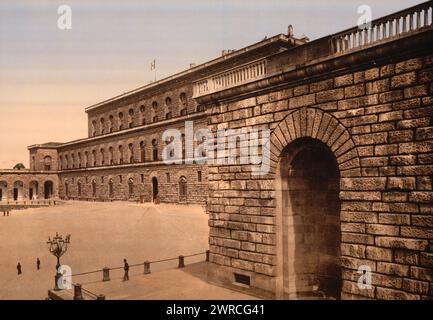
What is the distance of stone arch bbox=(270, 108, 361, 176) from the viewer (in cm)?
932

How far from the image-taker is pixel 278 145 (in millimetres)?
11180

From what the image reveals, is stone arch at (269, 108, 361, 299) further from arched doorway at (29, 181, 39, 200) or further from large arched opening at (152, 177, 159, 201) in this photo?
arched doorway at (29, 181, 39, 200)

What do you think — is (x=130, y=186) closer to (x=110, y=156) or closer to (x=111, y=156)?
(x=111, y=156)

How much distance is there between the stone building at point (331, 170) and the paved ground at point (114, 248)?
2149 millimetres

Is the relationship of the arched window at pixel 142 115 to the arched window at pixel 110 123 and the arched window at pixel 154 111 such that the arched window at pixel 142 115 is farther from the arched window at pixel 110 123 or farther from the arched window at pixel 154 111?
the arched window at pixel 110 123

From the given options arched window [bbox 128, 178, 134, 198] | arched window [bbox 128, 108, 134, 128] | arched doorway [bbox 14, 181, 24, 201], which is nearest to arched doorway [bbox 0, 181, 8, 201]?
arched doorway [bbox 14, 181, 24, 201]

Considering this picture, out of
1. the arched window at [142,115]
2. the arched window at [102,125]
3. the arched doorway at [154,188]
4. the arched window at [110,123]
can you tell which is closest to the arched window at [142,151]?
the arched window at [142,115]

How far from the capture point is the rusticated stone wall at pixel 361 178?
802 cm

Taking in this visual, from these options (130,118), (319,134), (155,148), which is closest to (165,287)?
(319,134)
